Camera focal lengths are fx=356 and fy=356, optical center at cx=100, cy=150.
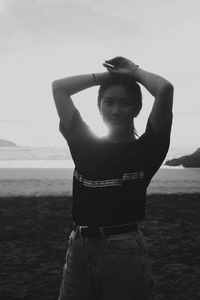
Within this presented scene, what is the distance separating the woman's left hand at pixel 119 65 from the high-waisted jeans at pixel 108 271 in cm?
100

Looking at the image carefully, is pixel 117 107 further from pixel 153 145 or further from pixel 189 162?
pixel 189 162

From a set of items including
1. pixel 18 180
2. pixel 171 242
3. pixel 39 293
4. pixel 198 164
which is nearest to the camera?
pixel 39 293

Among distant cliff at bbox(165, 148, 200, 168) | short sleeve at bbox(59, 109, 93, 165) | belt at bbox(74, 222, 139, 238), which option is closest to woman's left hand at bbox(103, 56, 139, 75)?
short sleeve at bbox(59, 109, 93, 165)

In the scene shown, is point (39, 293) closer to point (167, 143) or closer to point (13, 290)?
point (13, 290)

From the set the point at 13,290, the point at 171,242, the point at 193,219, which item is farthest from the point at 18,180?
the point at 13,290

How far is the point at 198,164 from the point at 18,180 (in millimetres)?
15062

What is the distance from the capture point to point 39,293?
4410mm

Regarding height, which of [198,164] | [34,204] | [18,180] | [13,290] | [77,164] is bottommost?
[198,164]

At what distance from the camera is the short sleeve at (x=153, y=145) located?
217cm

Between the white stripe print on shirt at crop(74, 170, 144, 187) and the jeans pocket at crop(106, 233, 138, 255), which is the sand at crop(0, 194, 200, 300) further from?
the white stripe print on shirt at crop(74, 170, 144, 187)

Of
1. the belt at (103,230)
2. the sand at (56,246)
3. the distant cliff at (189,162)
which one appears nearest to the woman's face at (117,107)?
the belt at (103,230)

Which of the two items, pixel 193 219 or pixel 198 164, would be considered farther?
pixel 198 164

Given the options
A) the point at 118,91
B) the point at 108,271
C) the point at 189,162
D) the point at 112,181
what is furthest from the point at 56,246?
the point at 189,162

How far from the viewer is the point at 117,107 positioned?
221 centimetres
